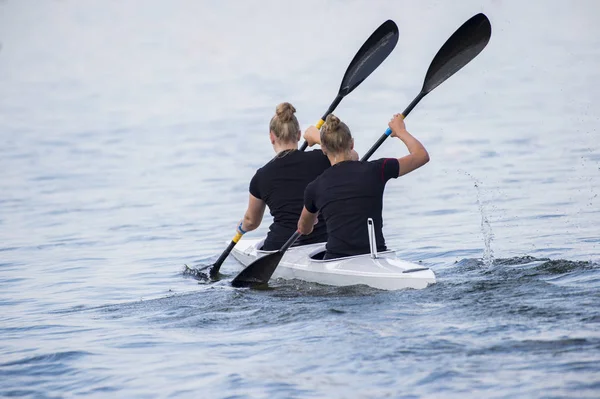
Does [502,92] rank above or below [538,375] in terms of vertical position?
above

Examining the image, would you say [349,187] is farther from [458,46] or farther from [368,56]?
[368,56]

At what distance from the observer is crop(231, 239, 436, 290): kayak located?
652 cm

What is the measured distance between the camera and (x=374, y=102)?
751 inches

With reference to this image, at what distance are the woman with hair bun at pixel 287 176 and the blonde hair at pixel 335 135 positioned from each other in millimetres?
770

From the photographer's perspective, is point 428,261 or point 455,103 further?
point 455,103

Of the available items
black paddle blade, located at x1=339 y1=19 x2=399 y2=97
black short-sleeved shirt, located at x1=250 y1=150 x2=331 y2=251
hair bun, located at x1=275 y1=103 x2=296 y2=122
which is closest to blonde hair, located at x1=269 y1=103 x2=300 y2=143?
hair bun, located at x1=275 y1=103 x2=296 y2=122

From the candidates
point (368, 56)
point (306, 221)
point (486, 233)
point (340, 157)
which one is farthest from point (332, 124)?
point (486, 233)

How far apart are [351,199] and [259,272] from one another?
1289mm

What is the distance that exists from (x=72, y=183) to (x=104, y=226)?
343 cm

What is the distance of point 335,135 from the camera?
6.61 meters

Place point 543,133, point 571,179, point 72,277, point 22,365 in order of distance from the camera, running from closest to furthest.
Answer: point 22,365
point 72,277
point 571,179
point 543,133

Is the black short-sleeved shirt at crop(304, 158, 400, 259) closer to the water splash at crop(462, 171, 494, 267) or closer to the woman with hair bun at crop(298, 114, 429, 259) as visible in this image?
the woman with hair bun at crop(298, 114, 429, 259)

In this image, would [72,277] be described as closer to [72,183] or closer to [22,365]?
[22,365]

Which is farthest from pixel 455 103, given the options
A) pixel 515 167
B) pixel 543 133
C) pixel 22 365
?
pixel 22 365
